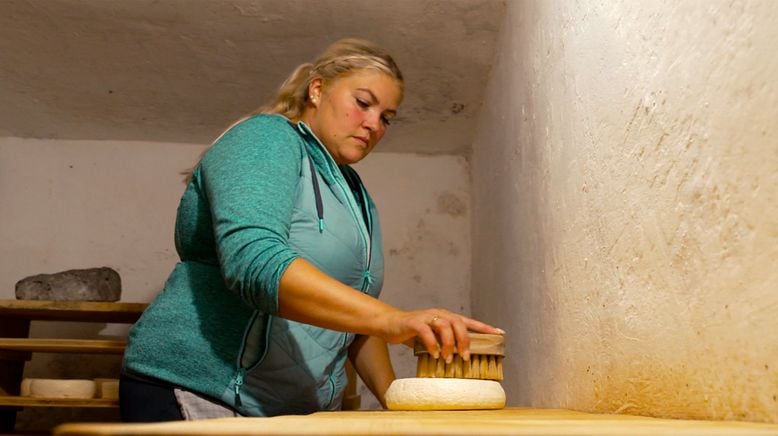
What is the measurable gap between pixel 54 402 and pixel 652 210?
6.95 ft

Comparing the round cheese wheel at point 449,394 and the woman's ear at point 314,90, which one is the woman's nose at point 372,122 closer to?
the woman's ear at point 314,90

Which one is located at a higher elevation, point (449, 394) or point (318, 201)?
point (318, 201)

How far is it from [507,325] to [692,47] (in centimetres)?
133

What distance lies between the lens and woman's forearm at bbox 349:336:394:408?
167 centimetres

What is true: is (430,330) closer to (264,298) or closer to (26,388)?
(264,298)

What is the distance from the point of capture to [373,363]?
65.9 inches

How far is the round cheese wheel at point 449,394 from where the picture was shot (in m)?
1.12

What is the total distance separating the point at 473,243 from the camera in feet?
10.6

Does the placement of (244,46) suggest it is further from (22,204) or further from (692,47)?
(692,47)

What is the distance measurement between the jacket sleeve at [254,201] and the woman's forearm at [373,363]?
1.77 feet

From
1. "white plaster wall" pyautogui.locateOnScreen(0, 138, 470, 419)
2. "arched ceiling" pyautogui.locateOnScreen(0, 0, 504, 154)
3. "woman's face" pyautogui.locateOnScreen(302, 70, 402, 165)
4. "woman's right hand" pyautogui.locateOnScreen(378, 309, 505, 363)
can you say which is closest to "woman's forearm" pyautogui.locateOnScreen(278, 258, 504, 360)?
"woman's right hand" pyautogui.locateOnScreen(378, 309, 505, 363)

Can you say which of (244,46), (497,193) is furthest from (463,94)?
(244,46)

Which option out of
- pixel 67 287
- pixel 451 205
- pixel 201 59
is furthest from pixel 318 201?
pixel 451 205

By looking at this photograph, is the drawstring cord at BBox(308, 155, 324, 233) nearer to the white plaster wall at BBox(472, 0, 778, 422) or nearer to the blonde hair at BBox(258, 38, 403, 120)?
the blonde hair at BBox(258, 38, 403, 120)
